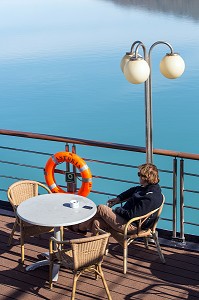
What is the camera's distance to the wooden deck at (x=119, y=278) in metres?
3.83

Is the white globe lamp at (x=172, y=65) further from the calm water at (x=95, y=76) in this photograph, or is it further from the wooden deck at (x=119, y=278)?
the calm water at (x=95, y=76)

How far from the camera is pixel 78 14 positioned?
30250mm

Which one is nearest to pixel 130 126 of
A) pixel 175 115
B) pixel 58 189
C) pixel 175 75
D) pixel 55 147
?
pixel 175 115

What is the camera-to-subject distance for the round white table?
12.5 feet

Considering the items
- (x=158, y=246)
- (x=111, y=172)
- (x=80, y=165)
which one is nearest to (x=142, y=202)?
(x=158, y=246)

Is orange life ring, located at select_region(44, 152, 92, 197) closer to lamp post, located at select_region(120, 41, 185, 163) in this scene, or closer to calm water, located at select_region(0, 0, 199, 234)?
lamp post, located at select_region(120, 41, 185, 163)

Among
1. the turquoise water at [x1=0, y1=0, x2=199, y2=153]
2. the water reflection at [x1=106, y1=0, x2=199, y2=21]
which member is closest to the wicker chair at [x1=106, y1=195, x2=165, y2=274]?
the turquoise water at [x1=0, y1=0, x2=199, y2=153]

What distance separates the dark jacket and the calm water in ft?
25.7

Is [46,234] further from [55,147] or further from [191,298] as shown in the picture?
[55,147]

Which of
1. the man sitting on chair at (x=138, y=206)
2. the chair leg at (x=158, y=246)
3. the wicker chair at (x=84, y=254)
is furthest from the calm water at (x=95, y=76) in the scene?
the wicker chair at (x=84, y=254)

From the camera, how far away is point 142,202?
402 centimetres

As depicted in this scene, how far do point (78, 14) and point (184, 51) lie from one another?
1178cm

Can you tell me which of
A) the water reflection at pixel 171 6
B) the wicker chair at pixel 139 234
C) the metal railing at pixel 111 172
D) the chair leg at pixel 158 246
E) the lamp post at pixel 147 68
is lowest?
the metal railing at pixel 111 172

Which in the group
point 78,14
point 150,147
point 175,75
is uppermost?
point 78,14
